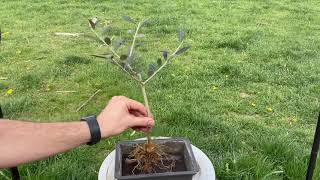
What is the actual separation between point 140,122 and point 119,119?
0.08m

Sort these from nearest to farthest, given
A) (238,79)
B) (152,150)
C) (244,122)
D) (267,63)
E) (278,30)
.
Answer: (152,150), (244,122), (238,79), (267,63), (278,30)

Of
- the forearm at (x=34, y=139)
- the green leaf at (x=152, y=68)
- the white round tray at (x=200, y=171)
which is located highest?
the green leaf at (x=152, y=68)

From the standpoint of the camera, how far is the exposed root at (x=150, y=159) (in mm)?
1750

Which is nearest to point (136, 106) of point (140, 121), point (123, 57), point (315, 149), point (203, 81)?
point (140, 121)

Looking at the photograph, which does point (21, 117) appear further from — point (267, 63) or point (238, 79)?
point (267, 63)

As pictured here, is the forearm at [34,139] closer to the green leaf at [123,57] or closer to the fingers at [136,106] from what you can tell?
the fingers at [136,106]

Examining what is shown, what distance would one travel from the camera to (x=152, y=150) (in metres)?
1.77

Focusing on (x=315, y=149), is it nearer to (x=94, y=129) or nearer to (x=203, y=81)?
(x=94, y=129)

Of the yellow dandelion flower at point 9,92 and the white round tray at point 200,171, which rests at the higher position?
the white round tray at point 200,171

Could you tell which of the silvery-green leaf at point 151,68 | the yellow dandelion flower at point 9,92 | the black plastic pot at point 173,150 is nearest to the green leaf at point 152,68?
the silvery-green leaf at point 151,68

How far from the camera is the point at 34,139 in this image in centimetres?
148

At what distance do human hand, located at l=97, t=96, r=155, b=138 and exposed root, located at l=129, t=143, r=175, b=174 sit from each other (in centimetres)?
15

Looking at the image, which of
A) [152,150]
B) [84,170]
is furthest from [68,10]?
[152,150]

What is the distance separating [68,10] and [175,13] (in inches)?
64.8
